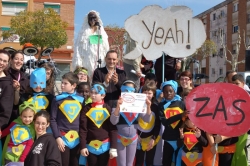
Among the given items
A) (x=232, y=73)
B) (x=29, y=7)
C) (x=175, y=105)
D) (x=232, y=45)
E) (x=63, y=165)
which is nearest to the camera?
(x=63, y=165)

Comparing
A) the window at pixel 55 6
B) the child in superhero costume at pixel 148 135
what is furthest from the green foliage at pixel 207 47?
the child in superhero costume at pixel 148 135

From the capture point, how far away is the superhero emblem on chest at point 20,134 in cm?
403

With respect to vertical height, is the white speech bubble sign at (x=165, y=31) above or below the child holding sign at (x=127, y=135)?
above

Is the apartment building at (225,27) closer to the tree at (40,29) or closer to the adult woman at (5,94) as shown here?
the tree at (40,29)

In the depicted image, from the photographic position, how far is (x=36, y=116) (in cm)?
390

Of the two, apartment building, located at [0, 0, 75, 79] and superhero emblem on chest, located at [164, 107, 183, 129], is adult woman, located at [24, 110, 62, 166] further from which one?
apartment building, located at [0, 0, 75, 79]

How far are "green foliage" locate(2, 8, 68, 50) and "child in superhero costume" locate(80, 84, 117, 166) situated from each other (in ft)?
67.4

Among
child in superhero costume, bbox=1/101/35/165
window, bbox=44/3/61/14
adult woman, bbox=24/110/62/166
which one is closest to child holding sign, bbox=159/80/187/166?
adult woman, bbox=24/110/62/166

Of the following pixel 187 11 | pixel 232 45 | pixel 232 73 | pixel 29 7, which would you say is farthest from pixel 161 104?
pixel 232 45

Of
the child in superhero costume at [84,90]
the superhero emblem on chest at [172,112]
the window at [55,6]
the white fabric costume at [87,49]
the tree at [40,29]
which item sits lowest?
the superhero emblem on chest at [172,112]

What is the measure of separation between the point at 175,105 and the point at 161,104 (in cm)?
18

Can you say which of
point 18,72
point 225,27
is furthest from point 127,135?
point 225,27

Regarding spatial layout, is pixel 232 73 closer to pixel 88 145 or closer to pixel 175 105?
pixel 175 105

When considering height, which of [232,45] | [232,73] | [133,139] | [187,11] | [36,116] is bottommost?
[133,139]
